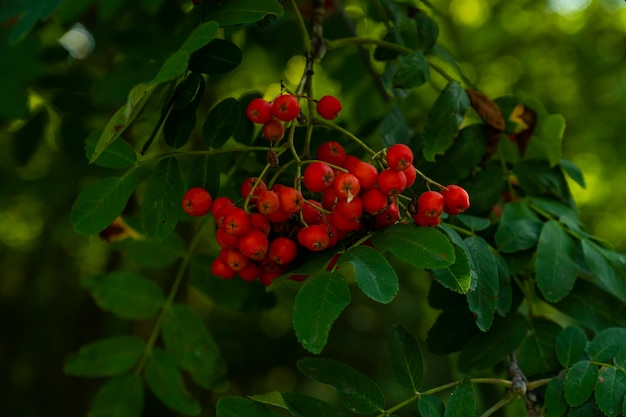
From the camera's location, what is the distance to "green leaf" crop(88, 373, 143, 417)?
168 centimetres

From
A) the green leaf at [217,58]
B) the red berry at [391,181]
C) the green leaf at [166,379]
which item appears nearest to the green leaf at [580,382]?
the red berry at [391,181]

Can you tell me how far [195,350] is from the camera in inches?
67.0

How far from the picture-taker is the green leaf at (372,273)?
1058 mm

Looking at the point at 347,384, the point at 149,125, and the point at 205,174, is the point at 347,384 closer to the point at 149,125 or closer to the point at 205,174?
the point at 205,174

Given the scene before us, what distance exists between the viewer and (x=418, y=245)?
1111mm

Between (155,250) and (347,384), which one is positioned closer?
(347,384)

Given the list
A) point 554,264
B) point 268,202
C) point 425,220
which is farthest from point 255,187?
point 554,264

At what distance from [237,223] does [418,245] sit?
0.90 feet

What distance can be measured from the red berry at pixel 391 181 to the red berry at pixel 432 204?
46mm

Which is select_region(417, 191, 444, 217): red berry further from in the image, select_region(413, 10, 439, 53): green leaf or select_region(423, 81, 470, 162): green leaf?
select_region(413, 10, 439, 53): green leaf

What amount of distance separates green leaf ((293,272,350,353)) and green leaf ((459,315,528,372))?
487 mm

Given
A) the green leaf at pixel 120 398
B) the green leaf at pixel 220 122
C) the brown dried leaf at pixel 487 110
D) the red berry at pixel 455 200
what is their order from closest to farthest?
the red berry at pixel 455 200 → the green leaf at pixel 220 122 → the brown dried leaf at pixel 487 110 → the green leaf at pixel 120 398

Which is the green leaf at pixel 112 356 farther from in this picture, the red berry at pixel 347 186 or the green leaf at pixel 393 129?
the red berry at pixel 347 186

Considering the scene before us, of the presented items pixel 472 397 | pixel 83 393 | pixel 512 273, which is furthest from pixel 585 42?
pixel 83 393
